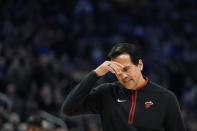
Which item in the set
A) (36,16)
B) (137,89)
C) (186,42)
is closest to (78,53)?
(36,16)

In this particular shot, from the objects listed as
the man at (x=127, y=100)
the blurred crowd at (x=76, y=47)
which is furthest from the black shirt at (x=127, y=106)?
the blurred crowd at (x=76, y=47)

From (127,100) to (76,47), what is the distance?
24.7 feet

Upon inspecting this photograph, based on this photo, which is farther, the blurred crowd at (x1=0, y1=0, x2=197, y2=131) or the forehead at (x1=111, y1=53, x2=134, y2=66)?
the blurred crowd at (x1=0, y1=0, x2=197, y2=131)

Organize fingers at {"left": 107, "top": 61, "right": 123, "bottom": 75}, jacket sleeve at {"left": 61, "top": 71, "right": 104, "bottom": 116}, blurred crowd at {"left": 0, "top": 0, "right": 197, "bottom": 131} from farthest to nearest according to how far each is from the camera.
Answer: blurred crowd at {"left": 0, "top": 0, "right": 197, "bottom": 131}
jacket sleeve at {"left": 61, "top": 71, "right": 104, "bottom": 116}
fingers at {"left": 107, "top": 61, "right": 123, "bottom": 75}

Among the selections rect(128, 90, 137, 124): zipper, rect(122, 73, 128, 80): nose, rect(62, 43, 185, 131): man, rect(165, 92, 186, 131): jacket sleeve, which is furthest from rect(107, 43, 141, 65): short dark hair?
rect(165, 92, 186, 131): jacket sleeve

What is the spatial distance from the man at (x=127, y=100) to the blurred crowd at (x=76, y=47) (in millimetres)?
3866

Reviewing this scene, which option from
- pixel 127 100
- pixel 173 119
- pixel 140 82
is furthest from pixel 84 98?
pixel 173 119

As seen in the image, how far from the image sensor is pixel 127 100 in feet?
10.7

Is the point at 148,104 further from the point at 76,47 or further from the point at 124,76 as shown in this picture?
the point at 76,47

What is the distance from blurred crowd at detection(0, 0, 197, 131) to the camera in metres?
8.02

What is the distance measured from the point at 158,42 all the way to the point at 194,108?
2.32 metres

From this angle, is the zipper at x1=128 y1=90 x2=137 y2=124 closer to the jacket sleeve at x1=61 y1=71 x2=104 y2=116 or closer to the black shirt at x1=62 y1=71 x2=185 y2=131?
the black shirt at x1=62 y1=71 x2=185 y2=131

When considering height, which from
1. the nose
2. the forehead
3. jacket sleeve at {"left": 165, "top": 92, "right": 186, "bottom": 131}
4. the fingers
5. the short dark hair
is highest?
the short dark hair

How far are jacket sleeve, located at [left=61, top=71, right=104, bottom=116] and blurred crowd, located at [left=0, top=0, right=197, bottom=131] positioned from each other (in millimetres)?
3813
